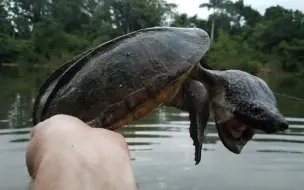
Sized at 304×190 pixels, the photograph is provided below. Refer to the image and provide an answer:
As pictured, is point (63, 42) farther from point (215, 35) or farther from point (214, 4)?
point (214, 4)

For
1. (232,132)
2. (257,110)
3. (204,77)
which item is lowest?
(232,132)

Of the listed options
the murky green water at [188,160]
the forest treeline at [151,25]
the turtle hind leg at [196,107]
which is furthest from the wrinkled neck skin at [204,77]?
the forest treeline at [151,25]

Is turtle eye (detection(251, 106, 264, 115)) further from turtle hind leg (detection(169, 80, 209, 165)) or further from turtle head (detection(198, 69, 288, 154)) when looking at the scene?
turtle hind leg (detection(169, 80, 209, 165))

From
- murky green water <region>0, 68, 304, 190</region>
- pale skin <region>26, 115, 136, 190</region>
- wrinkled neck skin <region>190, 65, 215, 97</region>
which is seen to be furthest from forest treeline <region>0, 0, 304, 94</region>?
pale skin <region>26, 115, 136, 190</region>

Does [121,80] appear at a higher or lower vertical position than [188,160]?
higher

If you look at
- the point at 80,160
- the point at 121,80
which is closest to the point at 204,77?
the point at 121,80

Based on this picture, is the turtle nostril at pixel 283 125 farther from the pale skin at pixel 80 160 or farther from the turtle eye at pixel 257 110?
the pale skin at pixel 80 160

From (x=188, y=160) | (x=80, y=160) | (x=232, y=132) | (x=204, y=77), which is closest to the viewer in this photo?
(x=80, y=160)

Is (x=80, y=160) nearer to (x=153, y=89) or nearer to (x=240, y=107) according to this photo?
(x=153, y=89)
